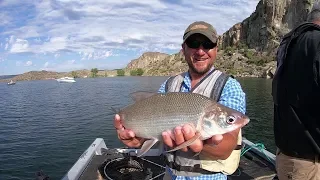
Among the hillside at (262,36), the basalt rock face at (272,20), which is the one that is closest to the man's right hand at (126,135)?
the hillside at (262,36)

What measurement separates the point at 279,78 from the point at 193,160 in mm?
1728

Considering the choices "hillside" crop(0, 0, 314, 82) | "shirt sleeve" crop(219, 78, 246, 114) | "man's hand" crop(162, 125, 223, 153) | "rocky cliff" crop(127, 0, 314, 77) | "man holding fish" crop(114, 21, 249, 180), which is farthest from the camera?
"rocky cliff" crop(127, 0, 314, 77)

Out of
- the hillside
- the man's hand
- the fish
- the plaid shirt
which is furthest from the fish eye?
the hillside

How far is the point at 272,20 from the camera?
12850 centimetres

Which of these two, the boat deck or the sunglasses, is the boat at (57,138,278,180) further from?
the sunglasses

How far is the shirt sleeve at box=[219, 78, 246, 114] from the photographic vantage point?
3307 millimetres

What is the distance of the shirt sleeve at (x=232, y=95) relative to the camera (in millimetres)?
3307

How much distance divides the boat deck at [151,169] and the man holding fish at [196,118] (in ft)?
12.9

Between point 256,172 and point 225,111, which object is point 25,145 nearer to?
point 256,172

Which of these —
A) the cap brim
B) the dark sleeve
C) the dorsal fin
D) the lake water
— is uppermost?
the cap brim

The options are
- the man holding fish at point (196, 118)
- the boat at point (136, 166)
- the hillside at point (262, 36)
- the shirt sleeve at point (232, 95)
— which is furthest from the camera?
the hillside at point (262, 36)

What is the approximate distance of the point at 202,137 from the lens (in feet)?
9.77

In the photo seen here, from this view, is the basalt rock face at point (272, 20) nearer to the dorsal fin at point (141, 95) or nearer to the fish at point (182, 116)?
the dorsal fin at point (141, 95)

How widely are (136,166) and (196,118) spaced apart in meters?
5.22
